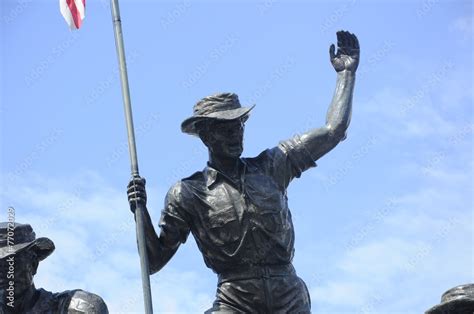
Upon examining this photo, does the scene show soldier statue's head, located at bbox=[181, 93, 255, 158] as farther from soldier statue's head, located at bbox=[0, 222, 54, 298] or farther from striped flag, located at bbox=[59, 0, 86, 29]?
striped flag, located at bbox=[59, 0, 86, 29]

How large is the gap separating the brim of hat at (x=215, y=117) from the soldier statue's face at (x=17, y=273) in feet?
5.88

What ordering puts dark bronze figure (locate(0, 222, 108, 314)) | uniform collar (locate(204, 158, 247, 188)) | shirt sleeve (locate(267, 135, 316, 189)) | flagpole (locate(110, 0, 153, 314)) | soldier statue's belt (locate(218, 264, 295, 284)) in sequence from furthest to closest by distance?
shirt sleeve (locate(267, 135, 316, 189)) < uniform collar (locate(204, 158, 247, 188)) < soldier statue's belt (locate(218, 264, 295, 284)) < dark bronze figure (locate(0, 222, 108, 314)) < flagpole (locate(110, 0, 153, 314))

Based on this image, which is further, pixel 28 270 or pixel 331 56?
pixel 331 56

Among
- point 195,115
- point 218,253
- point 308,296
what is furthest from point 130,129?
point 308,296

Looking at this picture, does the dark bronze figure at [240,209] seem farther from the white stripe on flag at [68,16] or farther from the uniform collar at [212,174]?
the white stripe on flag at [68,16]

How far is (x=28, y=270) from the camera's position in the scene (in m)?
12.0

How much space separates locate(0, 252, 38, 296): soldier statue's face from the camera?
38.9 feet

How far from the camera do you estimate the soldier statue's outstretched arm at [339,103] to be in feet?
41.2

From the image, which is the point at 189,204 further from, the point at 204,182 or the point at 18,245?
→ the point at 18,245

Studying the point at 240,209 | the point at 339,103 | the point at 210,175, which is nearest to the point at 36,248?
the point at 210,175

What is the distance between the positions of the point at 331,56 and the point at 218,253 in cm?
234

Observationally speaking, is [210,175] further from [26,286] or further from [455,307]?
[455,307]

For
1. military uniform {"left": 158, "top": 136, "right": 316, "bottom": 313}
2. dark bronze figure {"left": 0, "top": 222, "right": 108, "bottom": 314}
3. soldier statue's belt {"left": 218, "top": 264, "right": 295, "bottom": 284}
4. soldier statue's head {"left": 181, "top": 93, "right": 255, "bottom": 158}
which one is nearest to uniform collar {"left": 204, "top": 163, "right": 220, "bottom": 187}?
military uniform {"left": 158, "top": 136, "right": 316, "bottom": 313}

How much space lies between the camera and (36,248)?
12.0 metres
